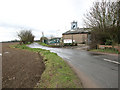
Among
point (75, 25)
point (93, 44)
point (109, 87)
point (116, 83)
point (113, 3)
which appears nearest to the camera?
point (109, 87)

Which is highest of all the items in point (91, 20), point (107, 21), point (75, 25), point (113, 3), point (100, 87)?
point (75, 25)

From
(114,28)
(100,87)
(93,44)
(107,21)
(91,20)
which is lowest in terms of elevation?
(100,87)

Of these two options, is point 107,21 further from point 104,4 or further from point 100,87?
point 100,87

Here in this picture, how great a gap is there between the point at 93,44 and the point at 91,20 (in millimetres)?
3998

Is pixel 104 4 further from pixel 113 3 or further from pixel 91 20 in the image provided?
pixel 91 20

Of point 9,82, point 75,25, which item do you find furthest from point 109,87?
point 75,25

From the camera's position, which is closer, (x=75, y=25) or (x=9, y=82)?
(x=9, y=82)

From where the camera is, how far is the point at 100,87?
2561mm

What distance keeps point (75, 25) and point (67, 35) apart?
10208 mm

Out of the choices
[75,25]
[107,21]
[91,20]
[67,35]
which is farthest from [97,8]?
[75,25]

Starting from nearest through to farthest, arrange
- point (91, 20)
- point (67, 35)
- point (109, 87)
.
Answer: point (109, 87) < point (91, 20) < point (67, 35)

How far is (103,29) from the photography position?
32.1 feet

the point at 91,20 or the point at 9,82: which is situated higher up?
the point at 91,20

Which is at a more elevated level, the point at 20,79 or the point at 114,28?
the point at 114,28
